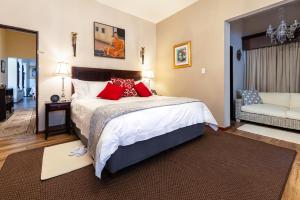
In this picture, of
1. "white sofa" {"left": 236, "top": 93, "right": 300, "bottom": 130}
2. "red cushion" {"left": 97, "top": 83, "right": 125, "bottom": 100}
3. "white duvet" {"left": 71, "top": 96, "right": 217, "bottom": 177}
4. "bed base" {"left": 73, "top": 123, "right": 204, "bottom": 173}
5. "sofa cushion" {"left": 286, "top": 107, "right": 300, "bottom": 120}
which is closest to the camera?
"white duvet" {"left": 71, "top": 96, "right": 217, "bottom": 177}

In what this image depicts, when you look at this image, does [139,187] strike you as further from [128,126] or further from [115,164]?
[128,126]

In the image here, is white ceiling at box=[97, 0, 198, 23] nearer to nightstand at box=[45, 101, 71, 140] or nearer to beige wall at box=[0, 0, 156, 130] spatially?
beige wall at box=[0, 0, 156, 130]

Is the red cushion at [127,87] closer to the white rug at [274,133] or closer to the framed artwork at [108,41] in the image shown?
the framed artwork at [108,41]

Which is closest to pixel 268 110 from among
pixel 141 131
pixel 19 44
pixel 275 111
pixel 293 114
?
pixel 275 111

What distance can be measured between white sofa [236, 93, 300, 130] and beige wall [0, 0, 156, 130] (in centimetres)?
343

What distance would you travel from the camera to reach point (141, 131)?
5.82 ft

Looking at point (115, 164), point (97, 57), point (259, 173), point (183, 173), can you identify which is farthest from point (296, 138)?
point (97, 57)

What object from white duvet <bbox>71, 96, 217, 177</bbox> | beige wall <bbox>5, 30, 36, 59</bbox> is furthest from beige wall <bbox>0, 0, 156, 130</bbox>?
beige wall <bbox>5, 30, 36, 59</bbox>

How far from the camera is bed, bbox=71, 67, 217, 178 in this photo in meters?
1.54

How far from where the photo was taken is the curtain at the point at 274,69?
388cm

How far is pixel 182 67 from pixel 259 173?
9.60 ft

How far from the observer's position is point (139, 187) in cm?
149

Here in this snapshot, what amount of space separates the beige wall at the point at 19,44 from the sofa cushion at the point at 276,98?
777 centimetres

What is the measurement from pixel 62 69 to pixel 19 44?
464cm
